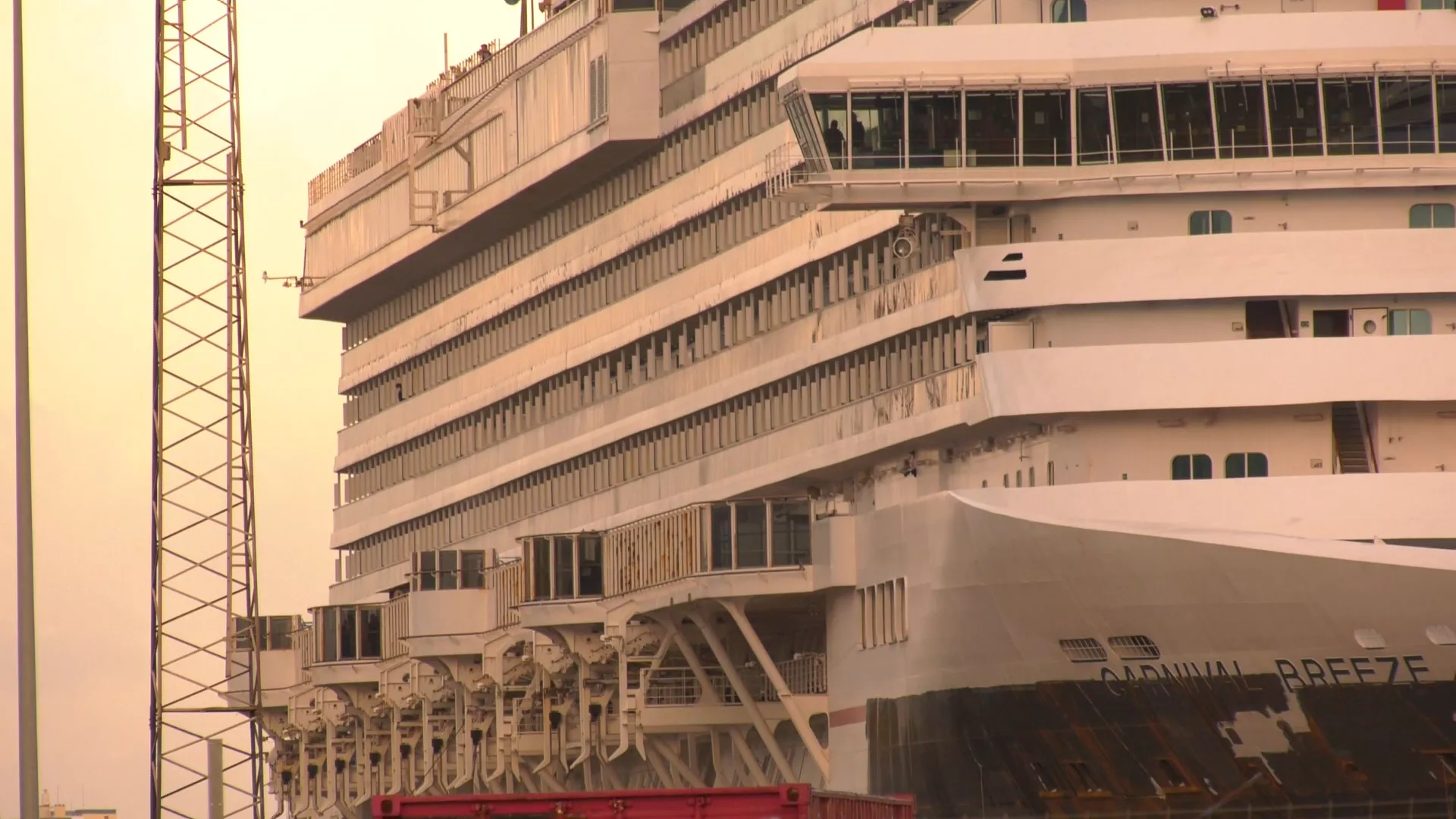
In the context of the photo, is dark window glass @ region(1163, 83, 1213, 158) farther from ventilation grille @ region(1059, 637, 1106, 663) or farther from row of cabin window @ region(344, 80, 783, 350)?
row of cabin window @ region(344, 80, 783, 350)

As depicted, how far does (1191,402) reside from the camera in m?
48.7

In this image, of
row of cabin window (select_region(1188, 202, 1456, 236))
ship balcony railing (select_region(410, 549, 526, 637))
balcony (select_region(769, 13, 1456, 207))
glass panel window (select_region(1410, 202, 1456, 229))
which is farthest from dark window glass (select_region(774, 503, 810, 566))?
ship balcony railing (select_region(410, 549, 526, 637))

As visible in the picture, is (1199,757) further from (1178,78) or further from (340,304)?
(340,304)

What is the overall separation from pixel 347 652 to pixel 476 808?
47544mm

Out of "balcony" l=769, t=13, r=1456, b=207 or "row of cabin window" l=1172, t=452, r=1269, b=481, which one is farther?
"balcony" l=769, t=13, r=1456, b=207

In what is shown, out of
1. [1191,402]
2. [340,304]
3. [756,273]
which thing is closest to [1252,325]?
[1191,402]

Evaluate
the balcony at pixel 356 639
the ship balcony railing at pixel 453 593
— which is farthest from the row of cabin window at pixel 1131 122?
the balcony at pixel 356 639

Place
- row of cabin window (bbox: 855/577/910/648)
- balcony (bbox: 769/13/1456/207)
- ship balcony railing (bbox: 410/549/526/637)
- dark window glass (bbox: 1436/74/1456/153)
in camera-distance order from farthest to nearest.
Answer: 1. ship balcony railing (bbox: 410/549/526/637)
2. row of cabin window (bbox: 855/577/910/648)
3. balcony (bbox: 769/13/1456/207)
4. dark window glass (bbox: 1436/74/1456/153)

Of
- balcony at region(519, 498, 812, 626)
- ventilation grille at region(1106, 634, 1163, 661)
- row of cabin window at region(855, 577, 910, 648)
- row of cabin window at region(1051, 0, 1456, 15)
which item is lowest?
ventilation grille at region(1106, 634, 1163, 661)

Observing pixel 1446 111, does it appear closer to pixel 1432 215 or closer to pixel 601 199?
pixel 1432 215

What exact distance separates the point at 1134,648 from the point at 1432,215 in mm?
8715

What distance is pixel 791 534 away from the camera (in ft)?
186

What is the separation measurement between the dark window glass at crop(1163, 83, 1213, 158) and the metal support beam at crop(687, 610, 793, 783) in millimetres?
14014

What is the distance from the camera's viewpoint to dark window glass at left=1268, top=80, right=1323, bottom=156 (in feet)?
164
